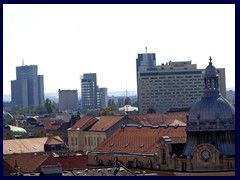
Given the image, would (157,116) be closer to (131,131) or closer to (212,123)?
(131,131)

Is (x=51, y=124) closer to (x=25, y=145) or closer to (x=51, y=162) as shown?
(x=25, y=145)

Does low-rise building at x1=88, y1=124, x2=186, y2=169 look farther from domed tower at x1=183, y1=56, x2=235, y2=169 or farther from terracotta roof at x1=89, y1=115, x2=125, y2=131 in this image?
terracotta roof at x1=89, y1=115, x2=125, y2=131

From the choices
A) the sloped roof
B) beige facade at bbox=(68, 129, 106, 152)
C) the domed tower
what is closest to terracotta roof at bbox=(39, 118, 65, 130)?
beige facade at bbox=(68, 129, 106, 152)

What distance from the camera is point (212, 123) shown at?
6038 cm

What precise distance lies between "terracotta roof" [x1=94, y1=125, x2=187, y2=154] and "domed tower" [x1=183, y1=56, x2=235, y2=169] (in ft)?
15.4

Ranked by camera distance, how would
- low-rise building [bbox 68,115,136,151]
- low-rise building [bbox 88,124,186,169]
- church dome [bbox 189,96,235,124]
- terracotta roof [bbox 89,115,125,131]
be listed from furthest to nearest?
terracotta roof [bbox 89,115,125,131] < low-rise building [bbox 68,115,136,151] < low-rise building [bbox 88,124,186,169] < church dome [bbox 189,96,235,124]

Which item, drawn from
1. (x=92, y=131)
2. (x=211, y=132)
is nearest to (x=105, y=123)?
(x=92, y=131)

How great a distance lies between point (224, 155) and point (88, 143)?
49509mm

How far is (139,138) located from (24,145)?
1104 inches

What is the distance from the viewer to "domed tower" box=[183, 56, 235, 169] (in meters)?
59.1

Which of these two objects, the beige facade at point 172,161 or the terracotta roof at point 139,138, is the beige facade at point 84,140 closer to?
the terracotta roof at point 139,138

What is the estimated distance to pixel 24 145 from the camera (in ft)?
318

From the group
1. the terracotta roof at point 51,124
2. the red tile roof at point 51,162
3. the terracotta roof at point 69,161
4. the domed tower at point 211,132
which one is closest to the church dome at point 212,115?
the domed tower at point 211,132
